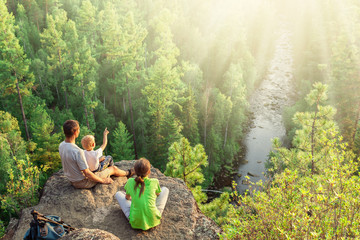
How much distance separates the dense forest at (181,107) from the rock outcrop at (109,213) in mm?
893

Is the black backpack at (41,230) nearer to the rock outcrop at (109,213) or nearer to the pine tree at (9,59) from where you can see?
the rock outcrop at (109,213)

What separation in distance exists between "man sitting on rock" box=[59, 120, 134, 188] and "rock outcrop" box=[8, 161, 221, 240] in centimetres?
25

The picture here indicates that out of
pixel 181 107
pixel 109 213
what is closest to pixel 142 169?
pixel 109 213

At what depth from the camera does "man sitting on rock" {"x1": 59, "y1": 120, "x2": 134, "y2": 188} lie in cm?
544

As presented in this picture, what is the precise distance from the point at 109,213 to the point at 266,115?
38.5 meters

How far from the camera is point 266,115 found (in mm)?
40312

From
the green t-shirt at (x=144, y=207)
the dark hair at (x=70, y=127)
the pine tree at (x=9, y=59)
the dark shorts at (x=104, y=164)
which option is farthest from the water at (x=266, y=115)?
the pine tree at (x=9, y=59)

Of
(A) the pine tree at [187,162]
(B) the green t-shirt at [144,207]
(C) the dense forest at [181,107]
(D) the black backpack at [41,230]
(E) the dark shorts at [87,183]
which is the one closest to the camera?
(D) the black backpack at [41,230]

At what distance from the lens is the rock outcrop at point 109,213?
5.28 metres

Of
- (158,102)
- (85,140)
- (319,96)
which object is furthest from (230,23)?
(85,140)

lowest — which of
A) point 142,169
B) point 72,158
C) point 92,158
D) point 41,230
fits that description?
point 92,158

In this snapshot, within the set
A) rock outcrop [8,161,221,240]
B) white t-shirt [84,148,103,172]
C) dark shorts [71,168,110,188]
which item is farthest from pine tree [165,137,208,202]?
white t-shirt [84,148,103,172]

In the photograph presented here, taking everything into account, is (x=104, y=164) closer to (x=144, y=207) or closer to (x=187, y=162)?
(x=144, y=207)

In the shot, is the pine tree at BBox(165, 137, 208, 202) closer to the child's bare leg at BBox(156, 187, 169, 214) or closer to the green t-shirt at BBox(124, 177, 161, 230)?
the child's bare leg at BBox(156, 187, 169, 214)
